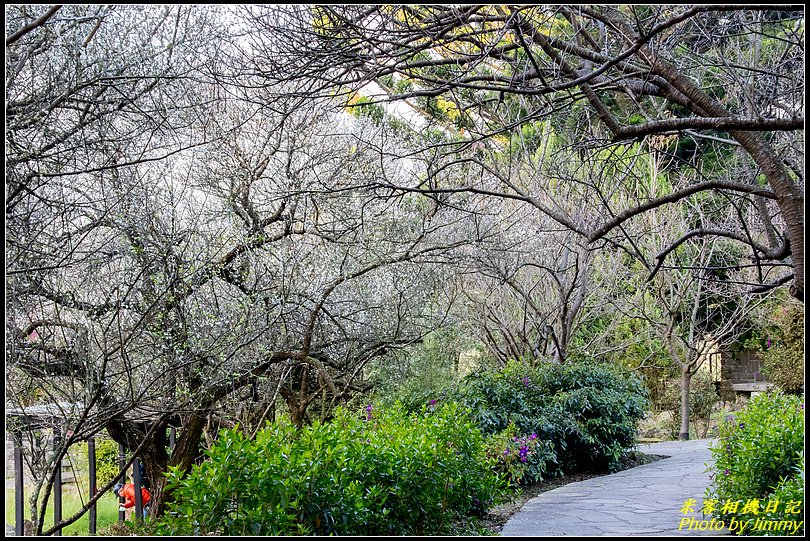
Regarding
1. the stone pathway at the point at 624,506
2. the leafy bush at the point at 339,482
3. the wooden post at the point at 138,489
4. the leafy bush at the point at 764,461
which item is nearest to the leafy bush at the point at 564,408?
the stone pathway at the point at 624,506

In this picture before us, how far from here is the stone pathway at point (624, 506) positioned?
15.5 ft

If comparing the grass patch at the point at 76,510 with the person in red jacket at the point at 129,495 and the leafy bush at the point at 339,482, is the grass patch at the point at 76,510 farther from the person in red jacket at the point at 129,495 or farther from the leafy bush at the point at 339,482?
the leafy bush at the point at 339,482

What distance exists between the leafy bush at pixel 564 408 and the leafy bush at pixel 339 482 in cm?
191

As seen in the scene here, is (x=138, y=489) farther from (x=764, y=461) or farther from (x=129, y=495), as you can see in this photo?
(x=764, y=461)

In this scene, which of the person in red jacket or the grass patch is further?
the person in red jacket

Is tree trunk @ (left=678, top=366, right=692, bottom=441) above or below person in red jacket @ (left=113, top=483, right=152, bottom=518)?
above

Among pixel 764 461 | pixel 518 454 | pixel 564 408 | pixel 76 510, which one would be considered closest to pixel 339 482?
pixel 764 461

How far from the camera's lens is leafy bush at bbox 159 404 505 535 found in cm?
332

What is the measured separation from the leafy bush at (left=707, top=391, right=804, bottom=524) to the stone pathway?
336mm

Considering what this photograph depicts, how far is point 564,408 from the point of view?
7578 millimetres

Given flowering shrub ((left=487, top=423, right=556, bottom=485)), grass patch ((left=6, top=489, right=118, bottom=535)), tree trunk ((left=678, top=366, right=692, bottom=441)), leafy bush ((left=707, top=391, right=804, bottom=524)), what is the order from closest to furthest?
leafy bush ((left=707, top=391, right=804, bottom=524))
flowering shrub ((left=487, top=423, right=556, bottom=485))
grass patch ((left=6, top=489, right=118, bottom=535))
tree trunk ((left=678, top=366, right=692, bottom=441))

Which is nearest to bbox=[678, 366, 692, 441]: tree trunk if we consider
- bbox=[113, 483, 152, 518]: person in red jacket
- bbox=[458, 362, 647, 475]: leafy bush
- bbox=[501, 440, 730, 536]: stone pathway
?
bbox=[458, 362, 647, 475]: leafy bush

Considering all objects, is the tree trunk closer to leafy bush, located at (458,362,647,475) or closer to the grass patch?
leafy bush, located at (458,362,647,475)

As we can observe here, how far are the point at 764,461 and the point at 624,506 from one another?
166 cm
